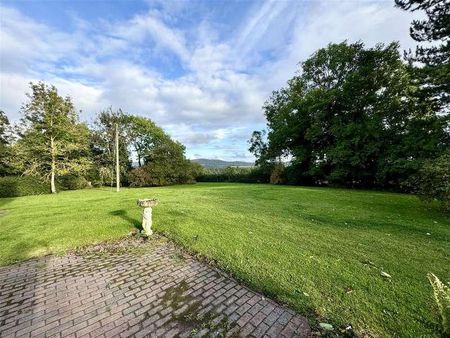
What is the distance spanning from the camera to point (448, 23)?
31.0ft

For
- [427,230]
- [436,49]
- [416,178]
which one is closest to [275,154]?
[436,49]

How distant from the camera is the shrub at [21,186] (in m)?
15.9

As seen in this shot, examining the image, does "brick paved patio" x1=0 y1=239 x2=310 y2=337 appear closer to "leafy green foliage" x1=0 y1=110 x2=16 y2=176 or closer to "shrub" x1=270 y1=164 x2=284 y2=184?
"leafy green foliage" x1=0 y1=110 x2=16 y2=176

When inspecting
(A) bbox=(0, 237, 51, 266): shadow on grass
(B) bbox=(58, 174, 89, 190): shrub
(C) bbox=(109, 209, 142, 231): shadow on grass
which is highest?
(B) bbox=(58, 174, 89, 190): shrub

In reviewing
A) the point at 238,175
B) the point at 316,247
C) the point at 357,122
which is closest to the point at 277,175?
the point at 238,175

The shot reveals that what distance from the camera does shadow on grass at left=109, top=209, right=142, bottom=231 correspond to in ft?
21.9

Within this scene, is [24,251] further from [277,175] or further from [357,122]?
[277,175]

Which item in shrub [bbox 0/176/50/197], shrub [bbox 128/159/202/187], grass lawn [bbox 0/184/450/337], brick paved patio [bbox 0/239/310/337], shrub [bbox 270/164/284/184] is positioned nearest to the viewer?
brick paved patio [bbox 0/239/310/337]

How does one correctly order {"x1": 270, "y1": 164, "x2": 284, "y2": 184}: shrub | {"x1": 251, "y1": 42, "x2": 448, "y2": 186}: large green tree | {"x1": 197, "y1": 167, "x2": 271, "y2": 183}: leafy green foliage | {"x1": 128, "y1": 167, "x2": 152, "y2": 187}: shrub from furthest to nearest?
{"x1": 197, "y1": 167, "x2": 271, "y2": 183}: leafy green foliage, {"x1": 270, "y1": 164, "x2": 284, "y2": 184}: shrub, {"x1": 128, "y1": 167, "x2": 152, "y2": 187}: shrub, {"x1": 251, "y1": 42, "x2": 448, "y2": 186}: large green tree

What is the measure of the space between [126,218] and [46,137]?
15953 mm

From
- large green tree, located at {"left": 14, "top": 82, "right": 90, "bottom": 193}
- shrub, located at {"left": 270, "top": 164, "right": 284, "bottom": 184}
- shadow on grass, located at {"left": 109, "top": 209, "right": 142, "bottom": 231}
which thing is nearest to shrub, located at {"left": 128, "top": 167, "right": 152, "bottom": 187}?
large green tree, located at {"left": 14, "top": 82, "right": 90, "bottom": 193}

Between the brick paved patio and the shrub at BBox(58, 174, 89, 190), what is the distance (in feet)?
66.5

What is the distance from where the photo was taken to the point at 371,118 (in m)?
17.3

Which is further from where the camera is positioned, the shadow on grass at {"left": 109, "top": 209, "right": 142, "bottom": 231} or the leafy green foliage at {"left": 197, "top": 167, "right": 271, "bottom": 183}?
the leafy green foliage at {"left": 197, "top": 167, "right": 271, "bottom": 183}
